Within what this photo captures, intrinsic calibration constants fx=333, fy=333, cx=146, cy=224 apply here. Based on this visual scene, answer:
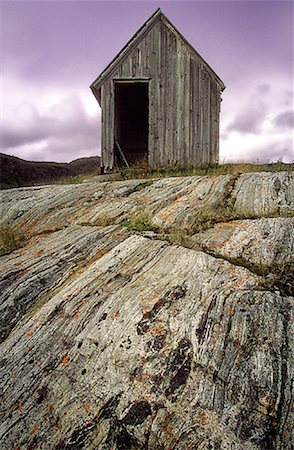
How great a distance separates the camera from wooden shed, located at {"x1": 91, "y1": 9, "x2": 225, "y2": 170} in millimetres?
15062

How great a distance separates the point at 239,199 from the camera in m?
8.20

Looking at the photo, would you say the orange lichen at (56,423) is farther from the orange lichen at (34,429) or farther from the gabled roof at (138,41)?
→ the gabled roof at (138,41)

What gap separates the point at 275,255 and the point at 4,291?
16.1 ft

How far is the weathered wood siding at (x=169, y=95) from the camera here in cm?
1510

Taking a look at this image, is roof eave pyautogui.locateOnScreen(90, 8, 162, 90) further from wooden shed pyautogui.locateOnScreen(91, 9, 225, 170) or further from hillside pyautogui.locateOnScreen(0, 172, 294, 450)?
hillside pyautogui.locateOnScreen(0, 172, 294, 450)

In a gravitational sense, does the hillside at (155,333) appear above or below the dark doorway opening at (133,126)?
below

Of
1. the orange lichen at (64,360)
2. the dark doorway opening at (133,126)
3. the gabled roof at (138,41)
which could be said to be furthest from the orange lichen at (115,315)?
the dark doorway opening at (133,126)

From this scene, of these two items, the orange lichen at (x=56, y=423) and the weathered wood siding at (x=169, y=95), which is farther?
the weathered wood siding at (x=169, y=95)

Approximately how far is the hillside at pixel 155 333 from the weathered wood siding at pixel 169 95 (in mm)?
7956

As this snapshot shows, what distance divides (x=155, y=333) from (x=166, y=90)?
13073mm

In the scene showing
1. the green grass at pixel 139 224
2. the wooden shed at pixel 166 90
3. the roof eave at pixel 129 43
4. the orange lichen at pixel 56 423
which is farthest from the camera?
the wooden shed at pixel 166 90

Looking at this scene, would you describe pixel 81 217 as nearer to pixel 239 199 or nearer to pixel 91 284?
pixel 91 284

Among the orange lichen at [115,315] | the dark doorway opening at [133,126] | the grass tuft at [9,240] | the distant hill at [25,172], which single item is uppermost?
the dark doorway opening at [133,126]

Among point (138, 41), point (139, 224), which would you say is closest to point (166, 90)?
point (138, 41)
